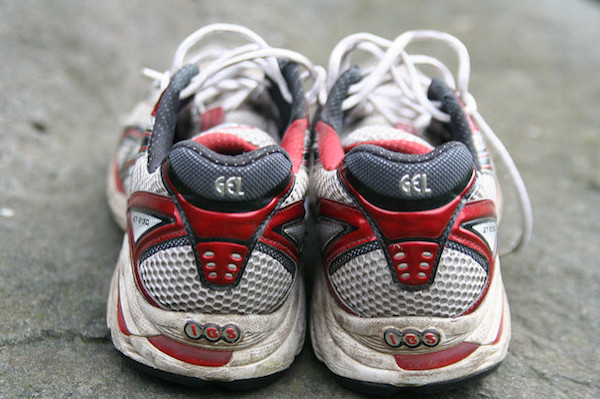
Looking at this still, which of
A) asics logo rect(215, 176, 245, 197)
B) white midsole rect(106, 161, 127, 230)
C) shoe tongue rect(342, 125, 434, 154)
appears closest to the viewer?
asics logo rect(215, 176, 245, 197)

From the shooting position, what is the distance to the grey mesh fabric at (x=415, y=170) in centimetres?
67

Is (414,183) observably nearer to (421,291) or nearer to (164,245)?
(421,291)

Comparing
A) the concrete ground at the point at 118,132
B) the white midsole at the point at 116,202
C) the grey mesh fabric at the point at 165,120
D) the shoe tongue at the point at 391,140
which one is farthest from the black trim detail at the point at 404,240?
the white midsole at the point at 116,202

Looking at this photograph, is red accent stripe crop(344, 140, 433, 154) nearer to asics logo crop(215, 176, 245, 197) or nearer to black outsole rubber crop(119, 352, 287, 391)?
asics logo crop(215, 176, 245, 197)

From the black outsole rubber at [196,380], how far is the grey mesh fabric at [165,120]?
0.29m

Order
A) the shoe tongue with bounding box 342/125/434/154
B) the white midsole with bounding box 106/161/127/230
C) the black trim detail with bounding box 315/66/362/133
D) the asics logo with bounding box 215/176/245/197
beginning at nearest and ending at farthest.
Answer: the asics logo with bounding box 215/176/245/197 → the shoe tongue with bounding box 342/125/434/154 → the black trim detail with bounding box 315/66/362/133 → the white midsole with bounding box 106/161/127/230

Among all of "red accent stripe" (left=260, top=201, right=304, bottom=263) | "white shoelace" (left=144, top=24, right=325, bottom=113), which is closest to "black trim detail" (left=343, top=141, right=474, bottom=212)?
"red accent stripe" (left=260, top=201, right=304, bottom=263)

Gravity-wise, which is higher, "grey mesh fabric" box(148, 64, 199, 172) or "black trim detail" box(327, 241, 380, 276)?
"grey mesh fabric" box(148, 64, 199, 172)

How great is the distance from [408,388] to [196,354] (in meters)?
0.31

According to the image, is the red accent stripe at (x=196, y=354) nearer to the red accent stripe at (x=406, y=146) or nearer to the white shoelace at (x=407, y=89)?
the red accent stripe at (x=406, y=146)

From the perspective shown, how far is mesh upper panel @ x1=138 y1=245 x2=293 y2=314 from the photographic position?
Result: 28.1 inches

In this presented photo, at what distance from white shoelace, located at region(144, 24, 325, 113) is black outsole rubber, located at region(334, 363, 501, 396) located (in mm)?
531

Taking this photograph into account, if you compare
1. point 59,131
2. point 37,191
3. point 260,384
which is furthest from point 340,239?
point 59,131

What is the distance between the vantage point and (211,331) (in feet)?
2.39
